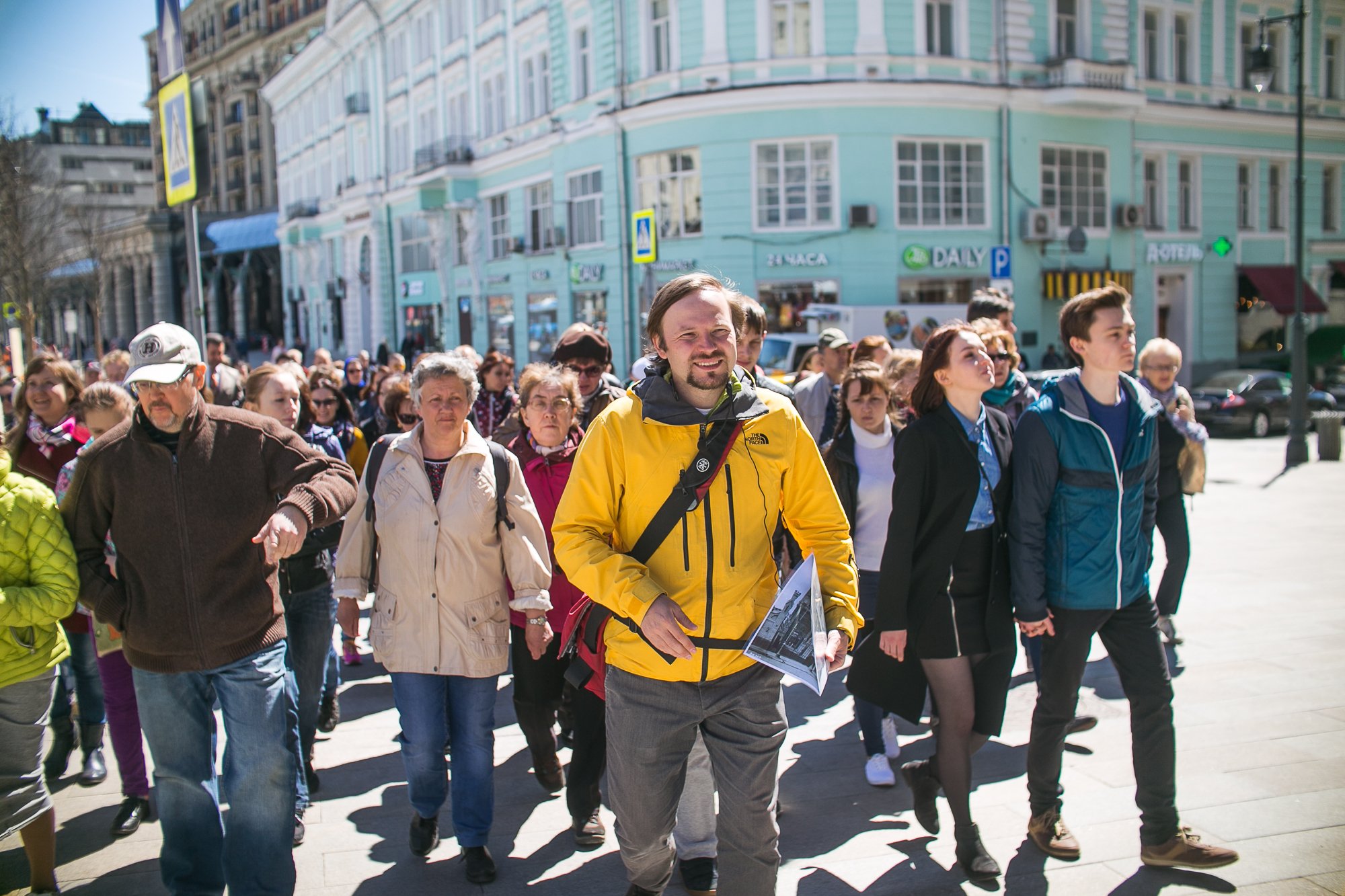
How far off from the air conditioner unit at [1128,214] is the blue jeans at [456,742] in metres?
26.1

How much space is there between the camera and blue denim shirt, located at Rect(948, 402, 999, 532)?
3984mm

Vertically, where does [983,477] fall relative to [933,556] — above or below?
above

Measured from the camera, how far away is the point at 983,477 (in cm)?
399

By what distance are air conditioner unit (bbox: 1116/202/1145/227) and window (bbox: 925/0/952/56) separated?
6515 millimetres

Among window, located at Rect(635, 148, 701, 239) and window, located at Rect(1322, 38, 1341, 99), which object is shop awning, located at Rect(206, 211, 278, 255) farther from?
window, located at Rect(1322, 38, 1341, 99)

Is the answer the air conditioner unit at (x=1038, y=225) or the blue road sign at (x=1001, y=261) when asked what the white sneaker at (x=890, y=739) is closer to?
the blue road sign at (x=1001, y=261)

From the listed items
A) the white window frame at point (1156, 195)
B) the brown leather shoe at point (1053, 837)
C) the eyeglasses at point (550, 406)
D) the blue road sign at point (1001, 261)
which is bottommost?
the brown leather shoe at point (1053, 837)

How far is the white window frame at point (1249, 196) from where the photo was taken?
28.6m

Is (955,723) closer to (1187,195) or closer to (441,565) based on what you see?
(441,565)

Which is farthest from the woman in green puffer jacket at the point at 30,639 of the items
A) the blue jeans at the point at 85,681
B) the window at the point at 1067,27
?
the window at the point at 1067,27

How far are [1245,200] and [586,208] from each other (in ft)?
63.6

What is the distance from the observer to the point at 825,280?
2327 centimetres

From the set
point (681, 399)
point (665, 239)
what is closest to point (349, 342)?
point (665, 239)

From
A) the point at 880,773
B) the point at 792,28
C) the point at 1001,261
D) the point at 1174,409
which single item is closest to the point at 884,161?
the point at 792,28
